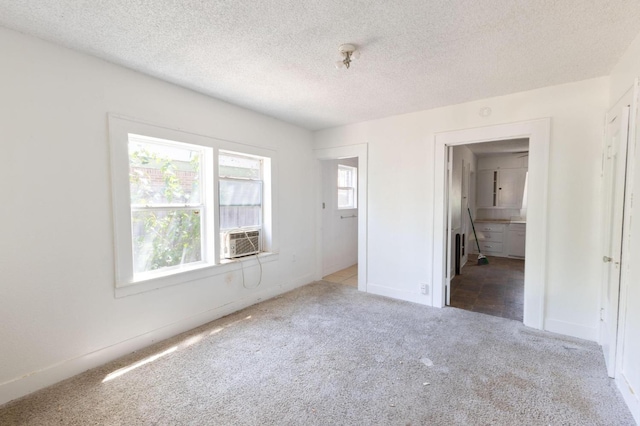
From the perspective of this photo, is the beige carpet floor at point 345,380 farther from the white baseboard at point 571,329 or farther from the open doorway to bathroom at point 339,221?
the open doorway to bathroom at point 339,221

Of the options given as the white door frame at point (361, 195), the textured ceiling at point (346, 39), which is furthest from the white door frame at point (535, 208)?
the white door frame at point (361, 195)

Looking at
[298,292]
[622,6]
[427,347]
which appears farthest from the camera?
[298,292]

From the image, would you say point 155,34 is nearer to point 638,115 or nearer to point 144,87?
point 144,87

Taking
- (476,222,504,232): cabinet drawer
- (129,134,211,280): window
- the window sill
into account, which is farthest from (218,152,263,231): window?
(476,222,504,232): cabinet drawer

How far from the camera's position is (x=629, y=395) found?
5.96 ft

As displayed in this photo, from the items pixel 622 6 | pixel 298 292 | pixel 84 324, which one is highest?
pixel 622 6

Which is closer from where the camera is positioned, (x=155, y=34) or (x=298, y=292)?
(x=155, y=34)

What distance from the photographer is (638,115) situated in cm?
184

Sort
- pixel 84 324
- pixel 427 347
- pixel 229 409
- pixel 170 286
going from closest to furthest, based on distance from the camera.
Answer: pixel 229 409 < pixel 84 324 < pixel 427 347 < pixel 170 286

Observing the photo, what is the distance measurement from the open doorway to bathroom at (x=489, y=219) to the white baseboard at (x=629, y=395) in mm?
1889

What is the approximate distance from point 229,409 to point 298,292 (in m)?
2.36

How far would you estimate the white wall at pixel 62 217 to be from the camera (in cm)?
193

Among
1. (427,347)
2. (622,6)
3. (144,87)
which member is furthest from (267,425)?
(622,6)

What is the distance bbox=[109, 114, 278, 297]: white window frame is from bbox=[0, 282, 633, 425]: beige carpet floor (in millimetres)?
617
